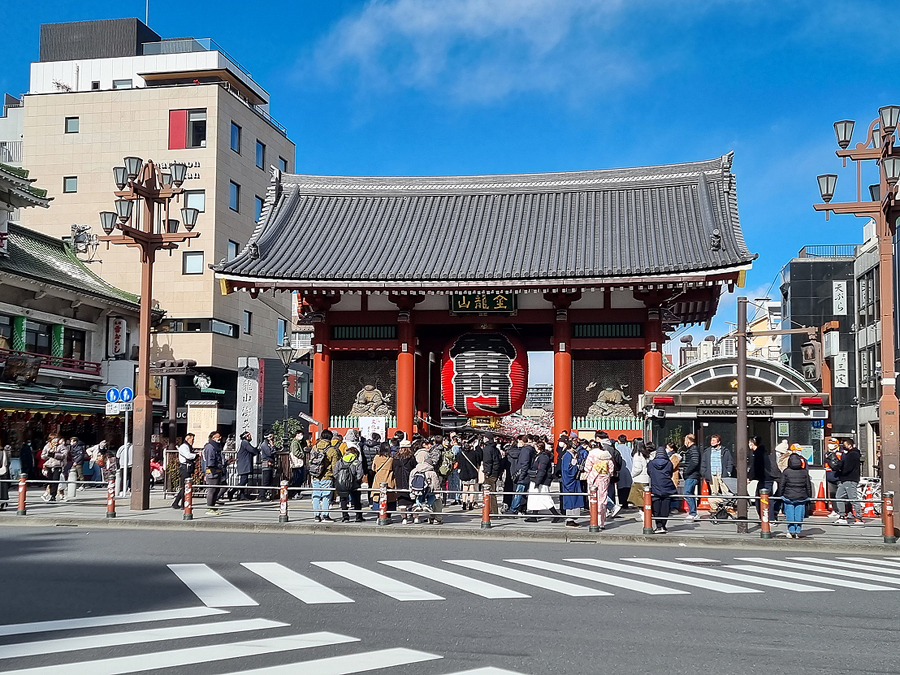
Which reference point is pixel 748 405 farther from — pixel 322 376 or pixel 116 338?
pixel 116 338

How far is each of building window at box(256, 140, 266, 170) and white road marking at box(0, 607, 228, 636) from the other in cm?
4680

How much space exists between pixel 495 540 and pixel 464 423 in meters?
19.6

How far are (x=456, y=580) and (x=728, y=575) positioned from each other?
3897mm

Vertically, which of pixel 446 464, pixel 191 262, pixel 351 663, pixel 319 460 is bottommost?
pixel 351 663

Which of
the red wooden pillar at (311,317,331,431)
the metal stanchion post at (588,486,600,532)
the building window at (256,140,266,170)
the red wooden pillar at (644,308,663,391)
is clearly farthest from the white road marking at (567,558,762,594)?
the building window at (256,140,266,170)

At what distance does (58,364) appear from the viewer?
3678 centimetres

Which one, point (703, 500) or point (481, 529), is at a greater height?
point (703, 500)

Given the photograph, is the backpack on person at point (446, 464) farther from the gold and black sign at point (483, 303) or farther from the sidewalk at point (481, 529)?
the gold and black sign at point (483, 303)

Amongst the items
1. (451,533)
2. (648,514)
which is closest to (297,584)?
(451,533)

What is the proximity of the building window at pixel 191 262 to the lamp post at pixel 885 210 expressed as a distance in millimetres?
→ 36999

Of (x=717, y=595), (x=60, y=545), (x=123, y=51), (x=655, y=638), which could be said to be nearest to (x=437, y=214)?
(x=60, y=545)

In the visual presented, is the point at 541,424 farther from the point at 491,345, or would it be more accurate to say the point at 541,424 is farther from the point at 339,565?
the point at 339,565

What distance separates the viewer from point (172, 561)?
1323cm

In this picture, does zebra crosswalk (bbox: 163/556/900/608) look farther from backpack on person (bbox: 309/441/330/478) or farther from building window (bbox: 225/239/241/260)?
building window (bbox: 225/239/241/260)
